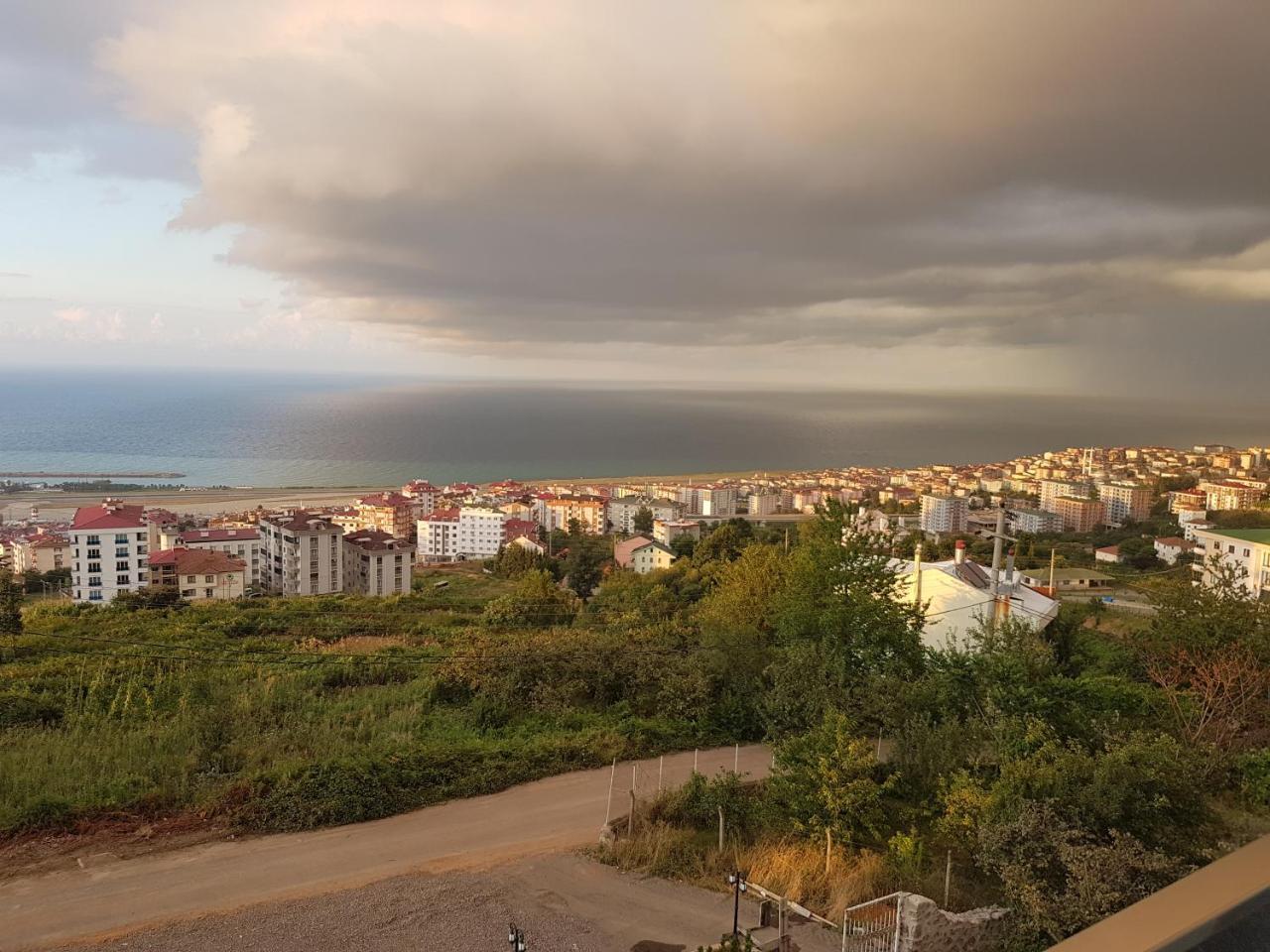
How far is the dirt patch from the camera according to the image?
5195mm

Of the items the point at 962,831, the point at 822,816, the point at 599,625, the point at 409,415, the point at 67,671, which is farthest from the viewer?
the point at 409,415

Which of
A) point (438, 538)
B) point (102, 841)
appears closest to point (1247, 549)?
point (102, 841)

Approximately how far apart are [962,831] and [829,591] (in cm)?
367

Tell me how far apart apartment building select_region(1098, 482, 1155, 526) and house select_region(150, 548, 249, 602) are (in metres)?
→ 45.0

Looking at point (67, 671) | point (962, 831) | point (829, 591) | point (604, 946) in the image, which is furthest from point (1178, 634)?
point (67, 671)

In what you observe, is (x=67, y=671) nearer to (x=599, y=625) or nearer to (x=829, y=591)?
(x=599, y=625)

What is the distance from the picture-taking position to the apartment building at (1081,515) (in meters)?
45.9

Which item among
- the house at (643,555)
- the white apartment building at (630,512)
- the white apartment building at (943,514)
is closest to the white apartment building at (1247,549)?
the house at (643,555)

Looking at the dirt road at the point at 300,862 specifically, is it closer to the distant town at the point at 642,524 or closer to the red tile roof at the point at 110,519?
the distant town at the point at 642,524

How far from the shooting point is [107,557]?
23453 mm

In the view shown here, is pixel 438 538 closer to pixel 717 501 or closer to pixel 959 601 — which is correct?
pixel 717 501

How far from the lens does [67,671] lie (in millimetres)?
9031

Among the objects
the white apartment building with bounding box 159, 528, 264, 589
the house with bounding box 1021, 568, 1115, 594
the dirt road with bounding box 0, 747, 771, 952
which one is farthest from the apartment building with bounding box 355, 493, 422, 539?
the dirt road with bounding box 0, 747, 771, 952

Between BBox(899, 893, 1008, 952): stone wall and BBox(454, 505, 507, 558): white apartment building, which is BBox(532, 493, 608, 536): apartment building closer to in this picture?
BBox(454, 505, 507, 558): white apartment building
